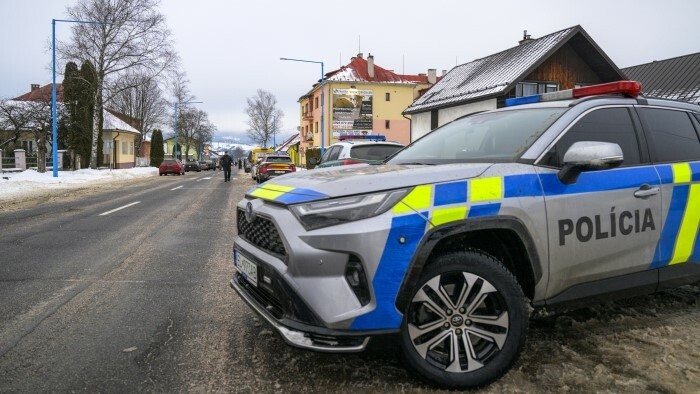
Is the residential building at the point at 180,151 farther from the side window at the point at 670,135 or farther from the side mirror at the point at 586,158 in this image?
the side mirror at the point at 586,158

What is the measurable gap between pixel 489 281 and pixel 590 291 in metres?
0.84

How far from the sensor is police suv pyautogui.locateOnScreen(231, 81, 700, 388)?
2.36m

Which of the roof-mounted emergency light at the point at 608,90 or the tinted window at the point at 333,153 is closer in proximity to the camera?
the roof-mounted emergency light at the point at 608,90

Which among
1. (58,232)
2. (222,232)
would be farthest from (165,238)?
(58,232)

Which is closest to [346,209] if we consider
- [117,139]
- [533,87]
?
[533,87]

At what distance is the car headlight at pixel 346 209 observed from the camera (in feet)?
7.89

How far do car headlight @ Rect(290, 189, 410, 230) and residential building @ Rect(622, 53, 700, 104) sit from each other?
77.0ft

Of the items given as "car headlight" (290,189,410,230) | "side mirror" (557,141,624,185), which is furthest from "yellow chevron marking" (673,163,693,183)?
"car headlight" (290,189,410,230)

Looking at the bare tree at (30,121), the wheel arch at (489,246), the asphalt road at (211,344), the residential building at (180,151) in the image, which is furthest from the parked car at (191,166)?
the wheel arch at (489,246)

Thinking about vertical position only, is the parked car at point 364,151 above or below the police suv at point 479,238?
above

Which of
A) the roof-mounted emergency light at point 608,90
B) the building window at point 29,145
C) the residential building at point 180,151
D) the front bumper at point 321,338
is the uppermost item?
the residential building at point 180,151

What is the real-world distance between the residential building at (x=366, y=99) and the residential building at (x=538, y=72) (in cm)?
2346

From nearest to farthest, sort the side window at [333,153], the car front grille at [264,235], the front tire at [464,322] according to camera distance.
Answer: the front tire at [464,322] < the car front grille at [264,235] < the side window at [333,153]

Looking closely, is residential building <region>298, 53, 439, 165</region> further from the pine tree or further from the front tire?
the front tire
